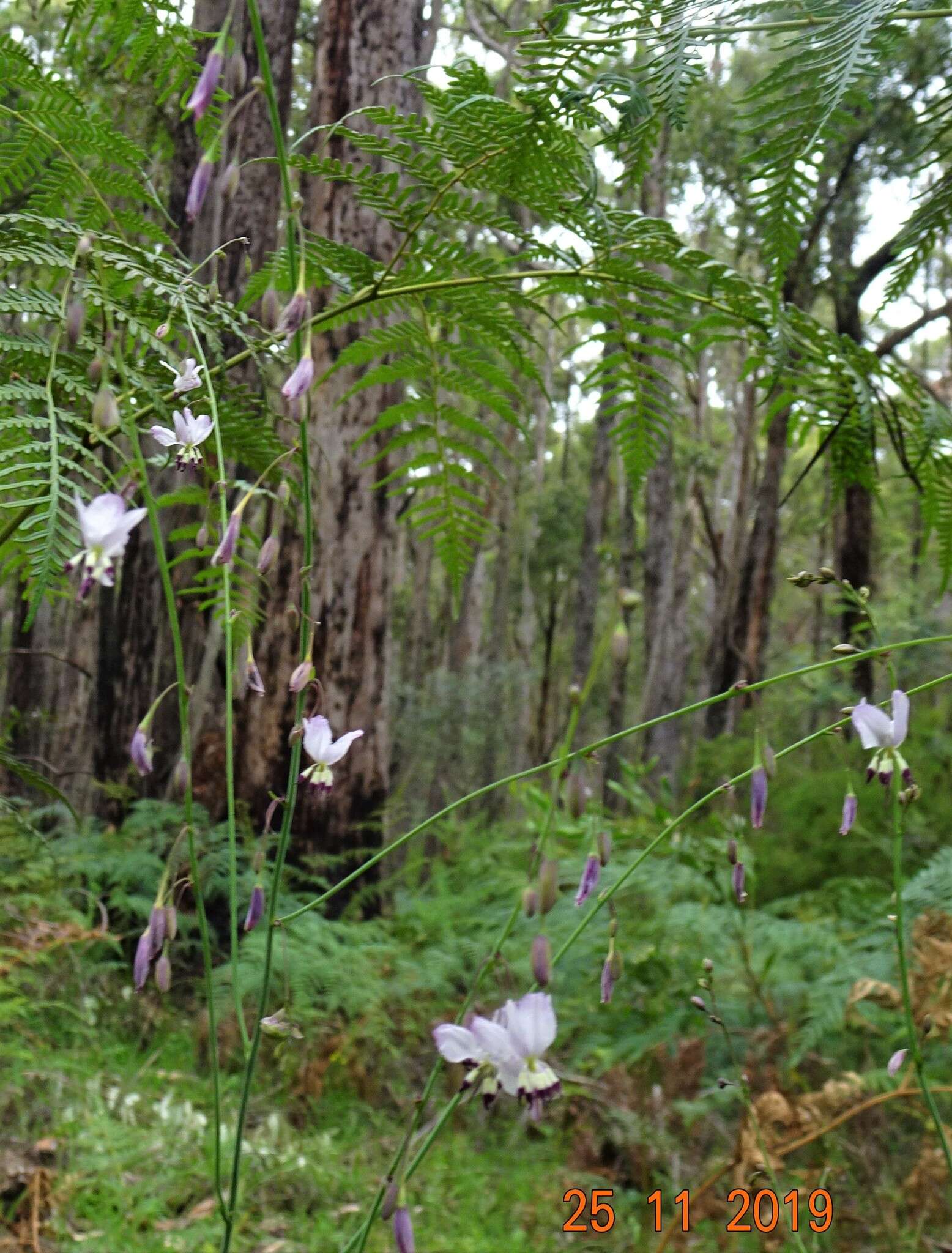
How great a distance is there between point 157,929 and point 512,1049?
31 centimetres

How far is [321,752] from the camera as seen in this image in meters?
0.95

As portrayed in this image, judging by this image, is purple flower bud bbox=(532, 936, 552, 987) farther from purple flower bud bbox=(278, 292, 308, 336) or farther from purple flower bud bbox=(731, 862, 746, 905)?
purple flower bud bbox=(278, 292, 308, 336)

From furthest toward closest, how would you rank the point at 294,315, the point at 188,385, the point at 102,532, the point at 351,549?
the point at 351,549 → the point at 188,385 → the point at 294,315 → the point at 102,532

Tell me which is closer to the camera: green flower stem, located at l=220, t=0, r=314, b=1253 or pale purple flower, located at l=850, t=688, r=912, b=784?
green flower stem, located at l=220, t=0, r=314, b=1253

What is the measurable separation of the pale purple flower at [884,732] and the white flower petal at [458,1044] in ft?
1.34

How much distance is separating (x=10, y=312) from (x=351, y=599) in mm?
3348

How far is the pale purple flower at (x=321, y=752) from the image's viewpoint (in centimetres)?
93

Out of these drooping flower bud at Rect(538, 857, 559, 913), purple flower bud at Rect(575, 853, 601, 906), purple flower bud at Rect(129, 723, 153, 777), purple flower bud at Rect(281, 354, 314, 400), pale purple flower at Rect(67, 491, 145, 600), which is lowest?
purple flower bud at Rect(575, 853, 601, 906)

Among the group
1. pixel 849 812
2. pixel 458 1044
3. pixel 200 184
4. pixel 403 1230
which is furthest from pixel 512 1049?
pixel 200 184

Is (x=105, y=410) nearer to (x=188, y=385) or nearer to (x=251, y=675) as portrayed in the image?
(x=188, y=385)

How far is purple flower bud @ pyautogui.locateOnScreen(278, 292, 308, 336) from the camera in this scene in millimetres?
797

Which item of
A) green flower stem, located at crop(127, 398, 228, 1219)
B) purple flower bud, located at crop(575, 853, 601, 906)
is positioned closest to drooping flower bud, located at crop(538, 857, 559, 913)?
purple flower bud, located at crop(575, 853, 601, 906)

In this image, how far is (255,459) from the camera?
1298 mm

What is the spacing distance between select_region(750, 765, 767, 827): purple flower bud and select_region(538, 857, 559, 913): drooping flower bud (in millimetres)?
229
